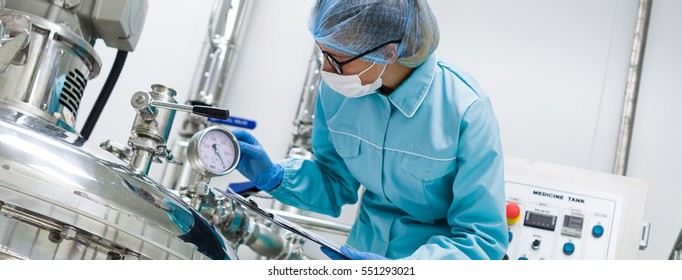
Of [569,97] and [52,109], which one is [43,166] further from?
[569,97]

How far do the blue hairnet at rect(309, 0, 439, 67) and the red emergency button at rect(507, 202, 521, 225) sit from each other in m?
0.79

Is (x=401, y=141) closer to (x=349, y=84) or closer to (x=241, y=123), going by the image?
(x=349, y=84)

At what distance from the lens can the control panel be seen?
208 cm

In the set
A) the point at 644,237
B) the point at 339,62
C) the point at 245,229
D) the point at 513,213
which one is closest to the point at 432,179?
the point at 339,62

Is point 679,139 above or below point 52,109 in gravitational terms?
above

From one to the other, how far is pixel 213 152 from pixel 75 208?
460 millimetres

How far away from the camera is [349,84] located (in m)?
1.46

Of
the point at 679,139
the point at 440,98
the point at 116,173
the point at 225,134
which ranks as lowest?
the point at 116,173

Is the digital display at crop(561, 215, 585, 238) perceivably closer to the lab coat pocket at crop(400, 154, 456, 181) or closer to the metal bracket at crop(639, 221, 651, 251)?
the metal bracket at crop(639, 221, 651, 251)

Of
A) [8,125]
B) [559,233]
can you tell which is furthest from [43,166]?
[559,233]

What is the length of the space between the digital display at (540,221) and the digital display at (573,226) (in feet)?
0.11

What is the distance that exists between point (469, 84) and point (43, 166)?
2.98 feet

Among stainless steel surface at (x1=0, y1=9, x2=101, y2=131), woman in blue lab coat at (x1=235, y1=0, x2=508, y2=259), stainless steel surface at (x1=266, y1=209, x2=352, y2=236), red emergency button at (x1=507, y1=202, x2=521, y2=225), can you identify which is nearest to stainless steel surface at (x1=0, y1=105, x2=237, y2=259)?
stainless steel surface at (x1=0, y1=9, x2=101, y2=131)

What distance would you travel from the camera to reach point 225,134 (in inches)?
54.9
